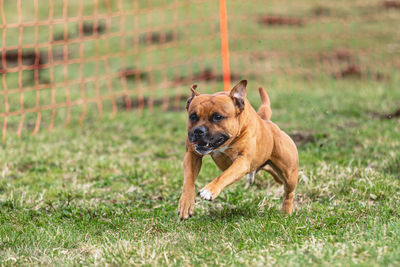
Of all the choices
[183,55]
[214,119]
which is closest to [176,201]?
[214,119]

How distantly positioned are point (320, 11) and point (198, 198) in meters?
15.5

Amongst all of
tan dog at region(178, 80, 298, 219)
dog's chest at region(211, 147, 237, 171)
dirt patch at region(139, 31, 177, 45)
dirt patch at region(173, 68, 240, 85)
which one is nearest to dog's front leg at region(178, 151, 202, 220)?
tan dog at region(178, 80, 298, 219)

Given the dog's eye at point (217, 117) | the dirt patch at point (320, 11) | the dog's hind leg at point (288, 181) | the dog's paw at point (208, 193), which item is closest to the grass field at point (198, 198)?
the dog's hind leg at point (288, 181)

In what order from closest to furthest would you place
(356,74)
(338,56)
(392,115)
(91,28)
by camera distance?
(392,115), (356,74), (338,56), (91,28)

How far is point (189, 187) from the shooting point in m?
4.21

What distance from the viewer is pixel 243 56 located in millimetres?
15531

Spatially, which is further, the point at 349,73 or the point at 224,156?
the point at 349,73

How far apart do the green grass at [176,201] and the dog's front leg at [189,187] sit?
219 mm

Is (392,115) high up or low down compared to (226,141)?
down

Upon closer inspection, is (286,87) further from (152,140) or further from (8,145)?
(8,145)

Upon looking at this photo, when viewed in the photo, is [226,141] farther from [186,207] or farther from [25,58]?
[25,58]

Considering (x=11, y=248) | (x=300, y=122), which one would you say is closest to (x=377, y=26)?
(x=300, y=122)

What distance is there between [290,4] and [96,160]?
50.4 ft

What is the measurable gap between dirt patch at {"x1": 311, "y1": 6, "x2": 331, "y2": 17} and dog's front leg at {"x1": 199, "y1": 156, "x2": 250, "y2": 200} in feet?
52.8
